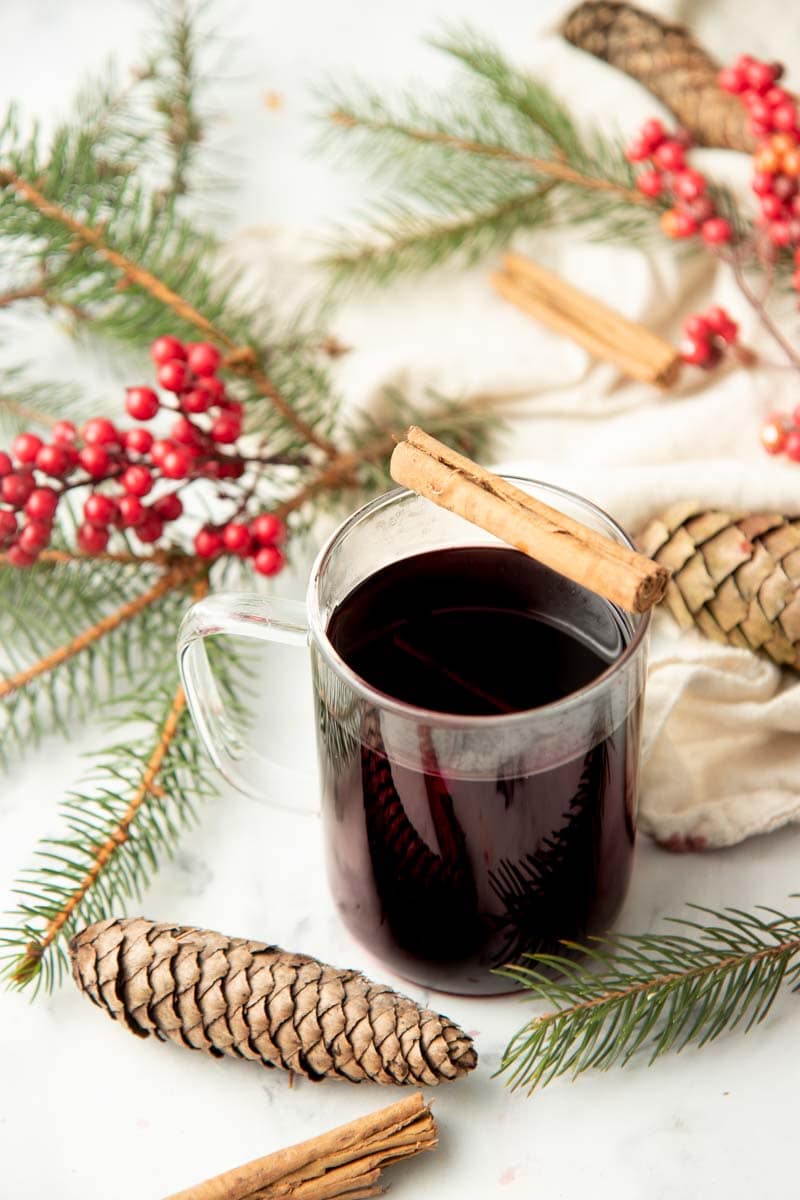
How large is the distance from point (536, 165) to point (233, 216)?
0.28 metres

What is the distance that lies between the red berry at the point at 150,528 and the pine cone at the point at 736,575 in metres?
0.32

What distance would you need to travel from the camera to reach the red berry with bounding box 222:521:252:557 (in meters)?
0.86

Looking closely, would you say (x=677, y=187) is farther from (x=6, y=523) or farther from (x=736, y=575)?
(x=6, y=523)

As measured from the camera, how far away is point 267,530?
87 cm

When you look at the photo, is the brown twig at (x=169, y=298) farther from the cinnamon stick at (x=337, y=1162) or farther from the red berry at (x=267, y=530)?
the cinnamon stick at (x=337, y=1162)

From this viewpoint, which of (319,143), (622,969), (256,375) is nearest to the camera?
(622,969)

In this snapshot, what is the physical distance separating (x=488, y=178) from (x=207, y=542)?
1.42 feet

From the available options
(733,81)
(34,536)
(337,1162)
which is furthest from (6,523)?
(733,81)

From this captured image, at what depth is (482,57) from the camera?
1.09m

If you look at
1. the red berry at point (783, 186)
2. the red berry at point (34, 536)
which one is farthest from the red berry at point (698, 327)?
the red berry at point (34, 536)

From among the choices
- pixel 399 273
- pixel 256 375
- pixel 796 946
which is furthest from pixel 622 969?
pixel 399 273

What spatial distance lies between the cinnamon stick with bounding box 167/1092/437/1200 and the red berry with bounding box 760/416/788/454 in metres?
0.50

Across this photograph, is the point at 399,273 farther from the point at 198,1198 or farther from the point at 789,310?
the point at 198,1198

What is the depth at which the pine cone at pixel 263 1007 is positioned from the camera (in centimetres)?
68
